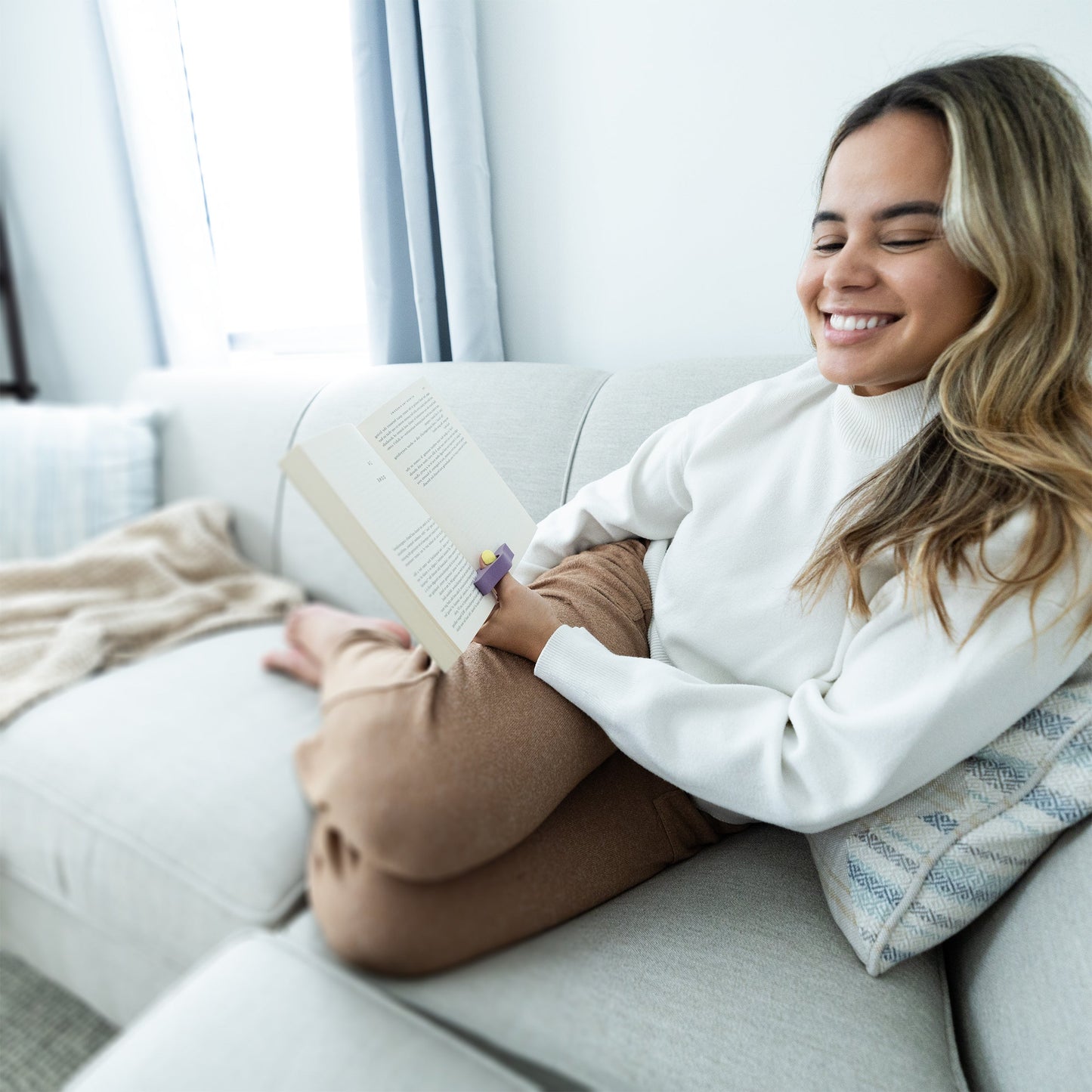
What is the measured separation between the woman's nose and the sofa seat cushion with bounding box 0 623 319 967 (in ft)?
2.31

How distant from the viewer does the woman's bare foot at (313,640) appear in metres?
0.96

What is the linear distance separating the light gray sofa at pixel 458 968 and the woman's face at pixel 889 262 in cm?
32

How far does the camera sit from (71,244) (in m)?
2.06

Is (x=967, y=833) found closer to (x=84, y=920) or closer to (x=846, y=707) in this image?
(x=846, y=707)

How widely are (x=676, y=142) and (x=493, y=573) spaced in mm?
896

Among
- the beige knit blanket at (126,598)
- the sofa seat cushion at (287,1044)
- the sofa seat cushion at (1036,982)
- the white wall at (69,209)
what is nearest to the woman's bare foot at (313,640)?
the beige knit blanket at (126,598)

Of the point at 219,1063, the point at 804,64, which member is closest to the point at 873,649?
the point at 219,1063

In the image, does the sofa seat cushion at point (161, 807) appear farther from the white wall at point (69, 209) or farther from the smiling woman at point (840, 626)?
the white wall at point (69, 209)

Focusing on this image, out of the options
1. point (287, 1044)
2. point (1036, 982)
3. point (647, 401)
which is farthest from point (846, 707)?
point (647, 401)

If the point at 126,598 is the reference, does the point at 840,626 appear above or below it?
above

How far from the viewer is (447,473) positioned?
2.35ft

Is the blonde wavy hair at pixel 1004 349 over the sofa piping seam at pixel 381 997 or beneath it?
over

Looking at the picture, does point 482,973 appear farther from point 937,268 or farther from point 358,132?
point 358,132

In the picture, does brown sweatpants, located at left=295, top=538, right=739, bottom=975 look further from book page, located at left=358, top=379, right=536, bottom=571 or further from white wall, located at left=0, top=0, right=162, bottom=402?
white wall, located at left=0, top=0, right=162, bottom=402
